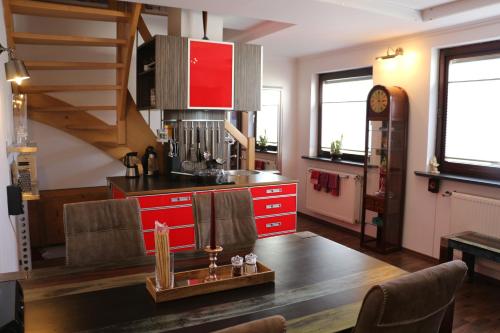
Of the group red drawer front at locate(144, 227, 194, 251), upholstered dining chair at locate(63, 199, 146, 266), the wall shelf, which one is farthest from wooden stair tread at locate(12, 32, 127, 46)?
upholstered dining chair at locate(63, 199, 146, 266)

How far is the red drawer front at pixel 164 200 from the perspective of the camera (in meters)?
3.47

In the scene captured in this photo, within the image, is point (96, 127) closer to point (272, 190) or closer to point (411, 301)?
point (272, 190)

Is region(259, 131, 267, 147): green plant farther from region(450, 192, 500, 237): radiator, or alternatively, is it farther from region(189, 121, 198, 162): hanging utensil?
region(450, 192, 500, 237): radiator

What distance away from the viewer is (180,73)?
12.9 ft

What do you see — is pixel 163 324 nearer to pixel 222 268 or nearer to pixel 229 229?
pixel 222 268

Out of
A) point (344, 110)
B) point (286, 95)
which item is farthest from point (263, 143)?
point (344, 110)

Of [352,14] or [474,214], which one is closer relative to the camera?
[352,14]

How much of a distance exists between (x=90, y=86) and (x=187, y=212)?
159cm

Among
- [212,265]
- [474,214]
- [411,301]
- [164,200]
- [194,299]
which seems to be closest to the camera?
[411,301]

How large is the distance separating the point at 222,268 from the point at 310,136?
14.1 ft

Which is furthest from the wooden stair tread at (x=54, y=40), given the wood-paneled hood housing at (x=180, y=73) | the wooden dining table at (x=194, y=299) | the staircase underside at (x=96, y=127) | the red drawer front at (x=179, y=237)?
the wooden dining table at (x=194, y=299)

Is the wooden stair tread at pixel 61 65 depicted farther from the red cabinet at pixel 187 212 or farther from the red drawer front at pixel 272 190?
the red drawer front at pixel 272 190

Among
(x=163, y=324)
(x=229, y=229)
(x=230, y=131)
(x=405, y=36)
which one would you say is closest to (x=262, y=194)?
(x=230, y=131)

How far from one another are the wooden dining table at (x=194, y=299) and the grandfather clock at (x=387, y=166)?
99.8 inches
